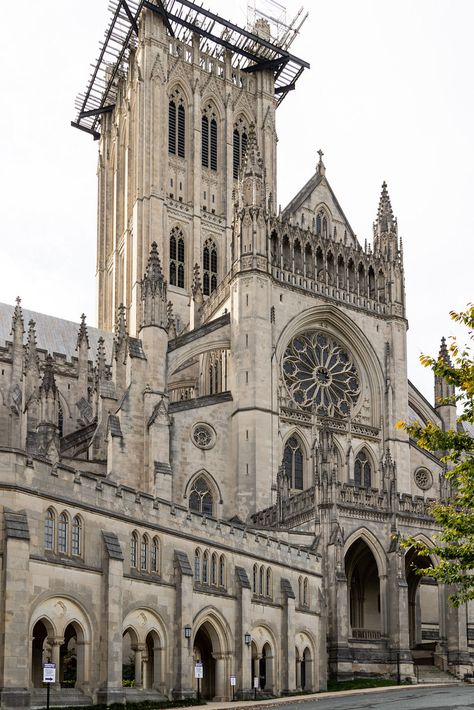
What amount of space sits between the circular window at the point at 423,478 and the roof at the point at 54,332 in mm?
26922

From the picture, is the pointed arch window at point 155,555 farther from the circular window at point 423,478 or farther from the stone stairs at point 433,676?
the circular window at point 423,478

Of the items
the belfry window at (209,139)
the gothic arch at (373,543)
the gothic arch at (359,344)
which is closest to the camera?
the gothic arch at (373,543)

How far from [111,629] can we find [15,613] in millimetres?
4728

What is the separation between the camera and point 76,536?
34781 millimetres

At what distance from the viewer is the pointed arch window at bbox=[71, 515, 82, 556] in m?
34.5

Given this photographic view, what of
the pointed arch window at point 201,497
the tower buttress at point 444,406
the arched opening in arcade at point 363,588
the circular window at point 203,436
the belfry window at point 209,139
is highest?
the belfry window at point 209,139

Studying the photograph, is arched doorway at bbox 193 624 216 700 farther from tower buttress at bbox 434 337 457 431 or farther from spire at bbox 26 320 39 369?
spire at bbox 26 320 39 369

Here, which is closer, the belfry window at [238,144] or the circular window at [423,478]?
the circular window at [423,478]

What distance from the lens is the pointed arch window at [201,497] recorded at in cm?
5816

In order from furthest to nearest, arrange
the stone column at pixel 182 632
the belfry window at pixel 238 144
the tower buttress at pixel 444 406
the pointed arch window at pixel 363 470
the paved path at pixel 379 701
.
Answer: the belfry window at pixel 238 144, the tower buttress at pixel 444 406, the pointed arch window at pixel 363 470, the stone column at pixel 182 632, the paved path at pixel 379 701

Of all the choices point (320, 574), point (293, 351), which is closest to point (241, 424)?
point (293, 351)

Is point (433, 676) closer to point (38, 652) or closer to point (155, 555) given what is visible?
point (155, 555)

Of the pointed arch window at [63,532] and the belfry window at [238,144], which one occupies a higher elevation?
the belfry window at [238,144]

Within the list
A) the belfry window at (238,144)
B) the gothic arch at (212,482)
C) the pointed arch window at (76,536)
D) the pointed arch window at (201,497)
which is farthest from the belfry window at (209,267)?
the pointed arch window at (76,536)
